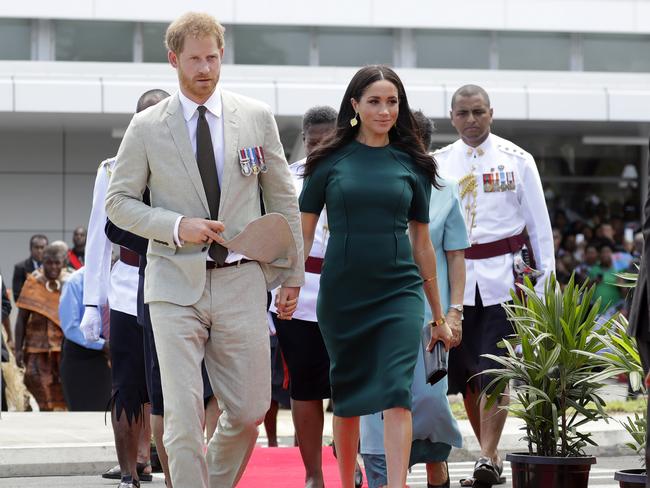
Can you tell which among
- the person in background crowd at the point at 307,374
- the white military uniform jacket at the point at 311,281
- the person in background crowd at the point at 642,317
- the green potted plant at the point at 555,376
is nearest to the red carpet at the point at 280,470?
the person in background crowd at the point at 307,374

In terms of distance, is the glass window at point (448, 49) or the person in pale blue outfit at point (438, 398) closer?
the person in pale blue outfit at point (438, 398)

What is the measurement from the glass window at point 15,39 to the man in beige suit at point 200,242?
19.5 meters

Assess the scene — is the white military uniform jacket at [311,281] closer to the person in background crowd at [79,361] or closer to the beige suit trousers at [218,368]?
the beige suit trousers at [218,368]

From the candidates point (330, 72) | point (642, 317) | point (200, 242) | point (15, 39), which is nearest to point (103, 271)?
point (200, 242)

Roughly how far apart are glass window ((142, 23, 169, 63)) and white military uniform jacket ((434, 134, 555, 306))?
16.8 meters

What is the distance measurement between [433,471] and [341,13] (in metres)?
18.7

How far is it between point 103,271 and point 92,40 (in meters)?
17.5

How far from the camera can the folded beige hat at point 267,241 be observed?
6184mm

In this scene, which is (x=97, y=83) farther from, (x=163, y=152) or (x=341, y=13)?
(x=163, y=152)

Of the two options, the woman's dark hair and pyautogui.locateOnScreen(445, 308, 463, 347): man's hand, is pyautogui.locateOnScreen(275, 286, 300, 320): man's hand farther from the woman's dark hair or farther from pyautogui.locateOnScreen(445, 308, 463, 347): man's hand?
pyautogui.locateOnScreen(445, 308, 463, 347): man's hand

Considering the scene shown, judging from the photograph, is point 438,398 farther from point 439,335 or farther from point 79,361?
point 79,361

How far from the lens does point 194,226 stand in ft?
19.8

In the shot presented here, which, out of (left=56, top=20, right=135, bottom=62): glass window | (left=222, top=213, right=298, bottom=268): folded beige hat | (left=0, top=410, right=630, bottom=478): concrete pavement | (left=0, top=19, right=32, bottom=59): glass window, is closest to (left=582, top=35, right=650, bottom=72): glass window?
(left=56, top=20, right=135, bottom=62): glass window

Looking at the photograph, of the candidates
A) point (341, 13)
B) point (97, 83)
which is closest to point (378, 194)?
point (97, 83)
